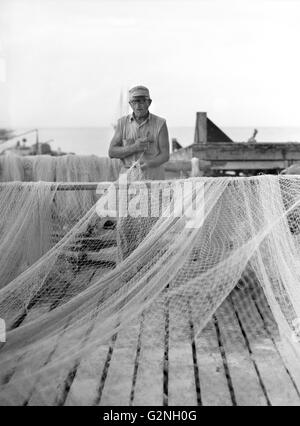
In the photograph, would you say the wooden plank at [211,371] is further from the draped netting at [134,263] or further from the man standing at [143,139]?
the man standing at [143,139]

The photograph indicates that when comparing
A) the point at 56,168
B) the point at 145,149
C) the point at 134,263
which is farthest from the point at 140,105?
the point at 56,168

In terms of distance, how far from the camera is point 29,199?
4.49 m

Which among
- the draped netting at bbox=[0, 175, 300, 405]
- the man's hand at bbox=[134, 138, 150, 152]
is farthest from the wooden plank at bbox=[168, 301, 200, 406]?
the man's hand at bbox=[134, 138, 150, 152]

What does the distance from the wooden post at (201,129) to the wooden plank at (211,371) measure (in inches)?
344

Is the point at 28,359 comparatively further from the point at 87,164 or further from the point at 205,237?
the point at 87,164

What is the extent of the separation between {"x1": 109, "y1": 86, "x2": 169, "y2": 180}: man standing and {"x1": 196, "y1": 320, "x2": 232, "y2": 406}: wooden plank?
183 centimetres

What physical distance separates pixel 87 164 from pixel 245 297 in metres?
4.08

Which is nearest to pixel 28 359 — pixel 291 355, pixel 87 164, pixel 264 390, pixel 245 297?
pixel 264 390

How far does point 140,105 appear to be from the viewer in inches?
197

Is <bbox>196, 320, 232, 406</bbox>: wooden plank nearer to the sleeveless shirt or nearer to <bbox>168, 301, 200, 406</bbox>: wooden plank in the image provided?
<bbox>168, 301, 200, 406</bbox>: wooden plank

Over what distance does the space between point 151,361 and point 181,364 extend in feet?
0.63

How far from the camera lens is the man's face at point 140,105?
5000mm

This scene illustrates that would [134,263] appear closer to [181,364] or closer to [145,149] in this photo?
[181,364]

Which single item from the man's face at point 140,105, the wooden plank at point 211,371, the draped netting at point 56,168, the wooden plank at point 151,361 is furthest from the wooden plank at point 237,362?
the draped netting at point 56,168
